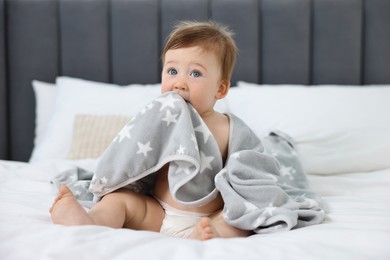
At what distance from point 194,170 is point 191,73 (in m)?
0.25

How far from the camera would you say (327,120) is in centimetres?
195

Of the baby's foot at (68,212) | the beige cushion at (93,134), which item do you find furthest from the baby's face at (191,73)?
the beige cushion at (93,134)

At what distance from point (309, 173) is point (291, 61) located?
0.83m

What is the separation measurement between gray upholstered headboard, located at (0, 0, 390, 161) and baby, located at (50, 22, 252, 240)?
1168mm

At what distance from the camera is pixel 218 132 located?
1.26m

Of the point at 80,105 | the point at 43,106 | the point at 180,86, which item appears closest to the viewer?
the point at 180,86

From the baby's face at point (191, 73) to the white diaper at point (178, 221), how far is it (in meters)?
0.25

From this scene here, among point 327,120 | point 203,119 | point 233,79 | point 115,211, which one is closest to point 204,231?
point 115,211

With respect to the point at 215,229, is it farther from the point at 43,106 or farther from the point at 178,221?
the point at 43,106

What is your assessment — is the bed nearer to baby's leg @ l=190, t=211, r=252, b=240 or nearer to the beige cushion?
the beige cushion

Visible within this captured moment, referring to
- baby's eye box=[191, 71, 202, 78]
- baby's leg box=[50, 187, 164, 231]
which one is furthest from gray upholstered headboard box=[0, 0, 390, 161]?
baby's leg box=[50, 187, 164, 231]

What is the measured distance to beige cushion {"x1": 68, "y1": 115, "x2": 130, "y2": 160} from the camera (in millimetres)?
1973

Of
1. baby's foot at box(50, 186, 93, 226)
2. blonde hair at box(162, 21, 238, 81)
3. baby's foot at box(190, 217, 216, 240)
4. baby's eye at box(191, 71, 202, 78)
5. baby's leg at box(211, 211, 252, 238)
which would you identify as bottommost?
baby's leg at box(211, 211, 252, 238)

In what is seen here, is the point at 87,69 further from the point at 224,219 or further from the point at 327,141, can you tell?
the point at 224,219
